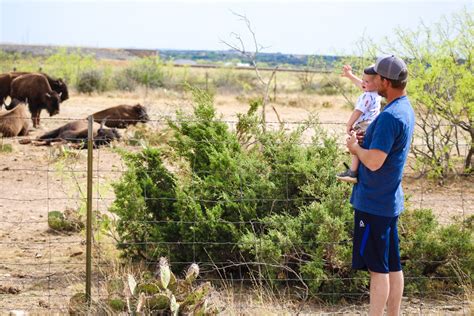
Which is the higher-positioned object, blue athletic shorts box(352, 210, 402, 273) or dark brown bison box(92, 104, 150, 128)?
blue athletic shorts box(352, 210, 402, 273)

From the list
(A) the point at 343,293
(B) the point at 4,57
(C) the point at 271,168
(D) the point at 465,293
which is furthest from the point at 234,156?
(B) the point at 4,57

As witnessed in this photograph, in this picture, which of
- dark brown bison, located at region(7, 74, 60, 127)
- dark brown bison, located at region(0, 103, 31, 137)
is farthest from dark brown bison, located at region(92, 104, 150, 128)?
dark brown bison, located at region(7, 74, 60, 127)

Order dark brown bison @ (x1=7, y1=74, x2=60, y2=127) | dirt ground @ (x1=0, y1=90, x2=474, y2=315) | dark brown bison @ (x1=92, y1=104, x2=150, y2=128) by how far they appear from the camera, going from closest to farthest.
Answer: dirt ground @ (x1=0, y1=90, x2=474, y2=315), dark brown bison @ (x1=92, y1=104, x2=150, y2=128), dark brown bison @ (x1=7, y1=74, x2=60, y2=127)

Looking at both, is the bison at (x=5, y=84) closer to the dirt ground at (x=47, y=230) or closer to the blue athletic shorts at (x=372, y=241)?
the dirt ground at (x=47, y=230)

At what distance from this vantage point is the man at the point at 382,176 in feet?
16.8

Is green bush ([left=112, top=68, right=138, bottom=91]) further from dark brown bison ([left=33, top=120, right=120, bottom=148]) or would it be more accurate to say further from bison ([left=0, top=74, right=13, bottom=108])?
dark brown bison ([left=33, top=120, right=120, bottom=148])

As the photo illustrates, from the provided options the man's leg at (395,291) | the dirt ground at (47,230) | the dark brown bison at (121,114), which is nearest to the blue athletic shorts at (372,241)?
the man's leg at (395,291)

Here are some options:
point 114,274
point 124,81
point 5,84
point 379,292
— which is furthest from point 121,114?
point 124,81

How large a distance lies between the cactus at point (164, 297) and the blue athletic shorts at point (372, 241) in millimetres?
1146

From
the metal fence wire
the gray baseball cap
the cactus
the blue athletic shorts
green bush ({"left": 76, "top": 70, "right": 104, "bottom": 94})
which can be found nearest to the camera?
the gray baseball cap

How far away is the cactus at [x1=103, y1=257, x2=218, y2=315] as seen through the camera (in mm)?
5531

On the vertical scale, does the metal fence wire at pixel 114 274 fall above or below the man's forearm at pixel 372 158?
below

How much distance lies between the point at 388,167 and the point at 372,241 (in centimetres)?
53

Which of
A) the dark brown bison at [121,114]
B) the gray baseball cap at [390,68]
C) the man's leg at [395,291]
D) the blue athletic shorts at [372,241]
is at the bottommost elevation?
the dark brown bison at [121,114]
